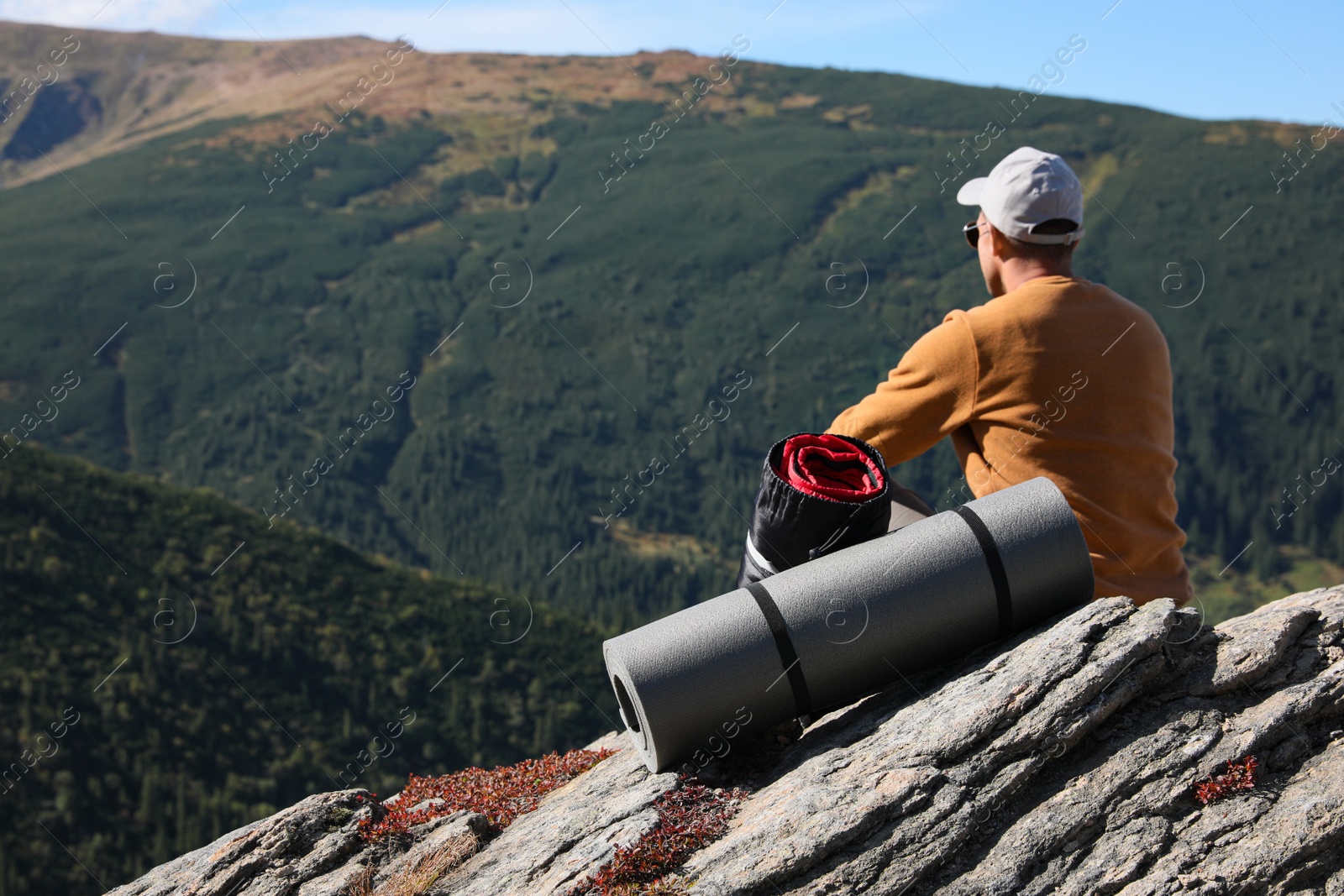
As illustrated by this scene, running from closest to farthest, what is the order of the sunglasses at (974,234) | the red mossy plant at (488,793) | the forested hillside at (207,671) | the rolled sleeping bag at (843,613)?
the rolled sleeping bag at (843,613)
the sunglasses at (974,234)
the red mossy plant at (488,793)
the forested hillside at (207,671)

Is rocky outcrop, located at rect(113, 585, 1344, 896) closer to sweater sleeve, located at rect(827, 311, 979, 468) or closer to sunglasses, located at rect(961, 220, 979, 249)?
sweater sleeve, located at rect(827, 311, 979, 468)

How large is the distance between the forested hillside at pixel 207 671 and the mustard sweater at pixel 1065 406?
3213 inches

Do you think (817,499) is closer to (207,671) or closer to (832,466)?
(832,466)

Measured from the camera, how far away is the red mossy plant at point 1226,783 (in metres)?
6.33

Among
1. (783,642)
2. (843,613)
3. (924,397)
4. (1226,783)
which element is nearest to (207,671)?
(783,642)

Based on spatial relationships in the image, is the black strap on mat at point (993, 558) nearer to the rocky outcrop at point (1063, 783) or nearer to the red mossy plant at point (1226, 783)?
the rocky outcrop at point (1063, 783)

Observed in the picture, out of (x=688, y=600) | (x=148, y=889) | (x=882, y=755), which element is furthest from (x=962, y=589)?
(x=688, y=600)

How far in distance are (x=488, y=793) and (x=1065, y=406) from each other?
5108 mm

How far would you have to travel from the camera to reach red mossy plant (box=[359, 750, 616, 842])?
319 inches

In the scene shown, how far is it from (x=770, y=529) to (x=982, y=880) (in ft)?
7.59

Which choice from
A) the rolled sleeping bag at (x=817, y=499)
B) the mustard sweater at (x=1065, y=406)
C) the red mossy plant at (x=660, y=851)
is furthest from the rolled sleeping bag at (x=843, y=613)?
the red mossy plant at (x=660, y=851)

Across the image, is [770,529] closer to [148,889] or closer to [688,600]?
[148,889]

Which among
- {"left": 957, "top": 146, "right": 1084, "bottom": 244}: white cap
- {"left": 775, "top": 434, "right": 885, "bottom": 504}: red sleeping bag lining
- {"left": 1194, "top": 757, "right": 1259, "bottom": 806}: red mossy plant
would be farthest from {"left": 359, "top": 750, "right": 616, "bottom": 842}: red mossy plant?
{"left": 957, "top": 146, "right": 1084, "bottom": 244}: white cap

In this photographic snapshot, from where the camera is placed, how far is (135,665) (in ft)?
312
